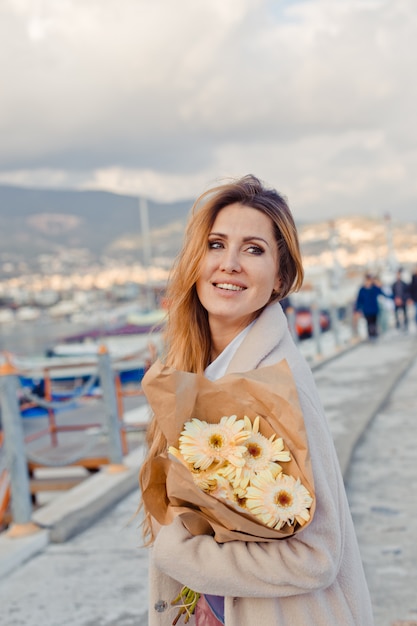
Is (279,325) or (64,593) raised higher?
(279,325)

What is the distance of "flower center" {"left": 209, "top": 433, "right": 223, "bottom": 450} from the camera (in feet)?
5.19

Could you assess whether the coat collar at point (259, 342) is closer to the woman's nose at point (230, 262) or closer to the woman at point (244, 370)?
the woman at point (244, 370)

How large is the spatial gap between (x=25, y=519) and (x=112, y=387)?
2.04 metres

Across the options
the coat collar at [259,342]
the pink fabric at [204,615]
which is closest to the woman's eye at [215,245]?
the coat collar at [259,342]

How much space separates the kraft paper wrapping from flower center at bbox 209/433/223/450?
0.05 m

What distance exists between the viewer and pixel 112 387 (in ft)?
23.2

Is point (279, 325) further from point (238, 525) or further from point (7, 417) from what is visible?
point (7, 417)

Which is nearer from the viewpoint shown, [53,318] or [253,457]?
[253,457]

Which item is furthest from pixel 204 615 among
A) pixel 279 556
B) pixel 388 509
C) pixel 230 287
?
pixel 388 509

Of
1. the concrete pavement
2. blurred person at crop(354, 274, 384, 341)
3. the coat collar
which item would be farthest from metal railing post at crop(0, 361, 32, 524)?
blurred person at crop(354, 274, 384, 341)

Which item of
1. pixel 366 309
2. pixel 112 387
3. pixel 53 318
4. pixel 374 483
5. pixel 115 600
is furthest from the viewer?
pixel 53 318

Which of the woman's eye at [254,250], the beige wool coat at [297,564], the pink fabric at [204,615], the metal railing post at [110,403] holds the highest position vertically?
the woman's eye at [254,250]

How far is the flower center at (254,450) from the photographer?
1.57 metres

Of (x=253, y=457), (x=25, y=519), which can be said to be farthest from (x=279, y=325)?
(x=25, y=519)
